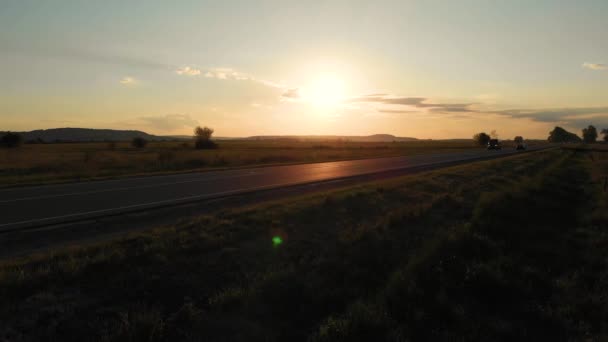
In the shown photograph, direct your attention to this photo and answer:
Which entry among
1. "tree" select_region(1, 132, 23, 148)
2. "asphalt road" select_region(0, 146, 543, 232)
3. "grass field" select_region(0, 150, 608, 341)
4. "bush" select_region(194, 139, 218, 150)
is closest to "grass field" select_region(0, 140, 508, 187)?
"asphalt road" select_region(0, 146, 543, 232)

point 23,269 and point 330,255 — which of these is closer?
point 23,269

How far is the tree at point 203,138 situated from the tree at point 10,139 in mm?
40344

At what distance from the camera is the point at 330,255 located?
5.98 m

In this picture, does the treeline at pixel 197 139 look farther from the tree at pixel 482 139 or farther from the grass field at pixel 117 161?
the tree at pixel 482 139

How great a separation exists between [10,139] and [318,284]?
96.3 meters

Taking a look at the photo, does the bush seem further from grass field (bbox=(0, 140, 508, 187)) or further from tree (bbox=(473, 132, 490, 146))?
tree (bbox=(473, 132, 490, 146))

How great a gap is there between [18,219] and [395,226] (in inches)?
356

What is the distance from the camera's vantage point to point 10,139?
75.6 metres

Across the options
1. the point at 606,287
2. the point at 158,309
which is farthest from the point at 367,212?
the point at 158,309

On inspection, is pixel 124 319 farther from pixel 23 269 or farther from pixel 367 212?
pixel 367 212

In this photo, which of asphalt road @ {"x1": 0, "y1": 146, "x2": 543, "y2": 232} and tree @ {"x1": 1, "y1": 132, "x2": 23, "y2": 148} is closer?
asphalt road @ {"x1": 0, "y1": 146, "x2": 543, "y2": 232}

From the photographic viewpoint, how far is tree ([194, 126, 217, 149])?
7384 cm

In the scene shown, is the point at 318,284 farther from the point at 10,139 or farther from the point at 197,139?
the point at 10,139

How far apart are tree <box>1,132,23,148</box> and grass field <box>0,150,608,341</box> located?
9174 centimetres
